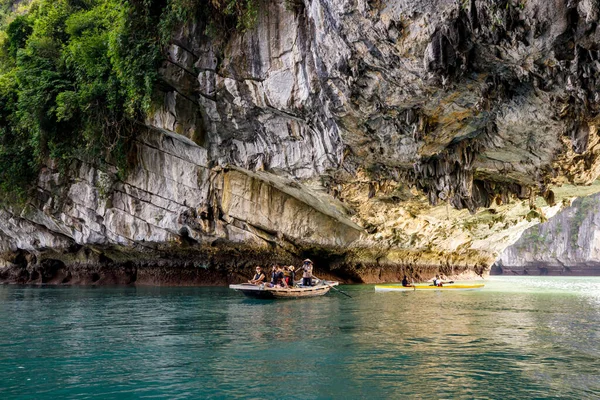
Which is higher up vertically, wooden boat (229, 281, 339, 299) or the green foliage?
the green foliage

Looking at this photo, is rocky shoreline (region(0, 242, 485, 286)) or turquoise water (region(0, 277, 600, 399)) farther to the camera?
rocky shoreline (region(0, 242, 485, 286))

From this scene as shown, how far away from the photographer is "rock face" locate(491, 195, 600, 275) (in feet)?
161

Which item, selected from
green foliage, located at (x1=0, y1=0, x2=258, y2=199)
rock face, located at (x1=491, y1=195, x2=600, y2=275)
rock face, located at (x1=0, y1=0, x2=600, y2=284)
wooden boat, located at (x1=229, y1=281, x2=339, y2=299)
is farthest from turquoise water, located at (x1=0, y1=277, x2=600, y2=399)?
rock face, located at (x1=491, y1=195, x2=600, y2=275)

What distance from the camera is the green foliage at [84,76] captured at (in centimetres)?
1662

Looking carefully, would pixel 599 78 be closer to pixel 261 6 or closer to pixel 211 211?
pixel 261 6

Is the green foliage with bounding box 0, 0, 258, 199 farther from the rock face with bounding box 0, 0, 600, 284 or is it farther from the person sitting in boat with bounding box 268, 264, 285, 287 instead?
the person sitting in boat with bounding box 268, 264, 285, 287

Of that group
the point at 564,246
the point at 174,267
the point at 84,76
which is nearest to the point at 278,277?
the point at 174,267

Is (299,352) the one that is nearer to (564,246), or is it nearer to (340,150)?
(340,150)

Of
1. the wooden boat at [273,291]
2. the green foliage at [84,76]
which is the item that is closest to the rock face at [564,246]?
the wooden boat at [273,291]

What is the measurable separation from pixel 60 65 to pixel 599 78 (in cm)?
1914

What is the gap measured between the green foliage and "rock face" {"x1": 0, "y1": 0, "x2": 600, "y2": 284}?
0.72 metres

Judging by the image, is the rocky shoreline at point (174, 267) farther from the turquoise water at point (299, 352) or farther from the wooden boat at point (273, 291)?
the turquoise water at point (299, 352)

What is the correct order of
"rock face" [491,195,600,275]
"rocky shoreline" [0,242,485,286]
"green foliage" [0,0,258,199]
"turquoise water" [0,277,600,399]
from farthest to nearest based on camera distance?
"rock face" [491,195,600,275]
"rocky shoreline" [0,242,485,286]
"green foliage" [0,0,258,199]
"turquoise water" [0,277,600,399]

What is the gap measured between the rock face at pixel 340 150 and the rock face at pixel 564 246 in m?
23.4
